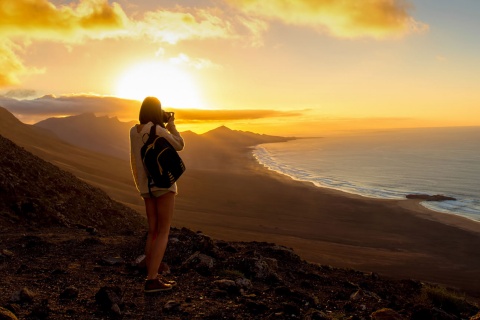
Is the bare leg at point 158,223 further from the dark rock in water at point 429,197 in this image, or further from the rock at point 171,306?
the dark rock in water at point 429,197

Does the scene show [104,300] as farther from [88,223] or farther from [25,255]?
[88,223]

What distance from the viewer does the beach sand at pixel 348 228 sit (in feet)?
69.1

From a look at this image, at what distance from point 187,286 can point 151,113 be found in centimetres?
252

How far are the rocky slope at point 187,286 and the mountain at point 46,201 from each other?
312 mm

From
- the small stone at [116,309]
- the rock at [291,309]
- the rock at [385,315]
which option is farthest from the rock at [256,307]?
the small stone at [116,309]

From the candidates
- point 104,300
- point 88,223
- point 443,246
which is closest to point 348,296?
point 104,300

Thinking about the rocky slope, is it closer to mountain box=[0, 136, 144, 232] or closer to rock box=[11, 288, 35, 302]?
rock box=[11, 288, 35, 302]

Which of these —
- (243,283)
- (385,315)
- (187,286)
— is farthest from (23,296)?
(385,315)

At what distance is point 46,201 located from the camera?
1153 cm


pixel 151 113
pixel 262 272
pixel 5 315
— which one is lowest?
pixel 262 272

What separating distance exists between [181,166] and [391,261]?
20.6m

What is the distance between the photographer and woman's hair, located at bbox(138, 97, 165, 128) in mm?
4619

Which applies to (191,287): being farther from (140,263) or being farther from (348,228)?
(348,228)

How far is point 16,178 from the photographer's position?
1204 centimetres
